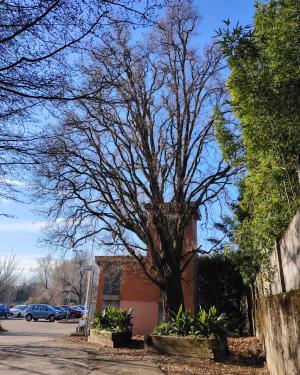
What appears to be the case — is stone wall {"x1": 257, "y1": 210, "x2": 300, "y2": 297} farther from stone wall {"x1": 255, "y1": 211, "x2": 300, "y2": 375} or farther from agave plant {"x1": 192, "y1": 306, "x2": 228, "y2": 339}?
agave plant {"x1": 192, "y1": 306, "x2": 228, "y2": 339}

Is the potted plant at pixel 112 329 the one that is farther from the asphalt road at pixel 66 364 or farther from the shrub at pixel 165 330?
the shrub at pixel 165 330

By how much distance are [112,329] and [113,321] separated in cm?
54

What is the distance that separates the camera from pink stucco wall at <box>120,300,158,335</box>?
24047 mm

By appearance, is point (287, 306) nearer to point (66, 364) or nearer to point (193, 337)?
point (193, 337)

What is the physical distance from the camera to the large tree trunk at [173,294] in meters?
15.5

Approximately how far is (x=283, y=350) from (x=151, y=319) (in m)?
18.8

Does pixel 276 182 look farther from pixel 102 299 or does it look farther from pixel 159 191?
pixel 102 299

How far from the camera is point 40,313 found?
1724 inches

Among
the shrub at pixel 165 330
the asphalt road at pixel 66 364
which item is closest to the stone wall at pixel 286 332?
the asphalt road at pixel 66 364

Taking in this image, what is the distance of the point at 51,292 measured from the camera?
7962cm

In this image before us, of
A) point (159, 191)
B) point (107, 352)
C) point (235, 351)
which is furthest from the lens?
point (159, 191)

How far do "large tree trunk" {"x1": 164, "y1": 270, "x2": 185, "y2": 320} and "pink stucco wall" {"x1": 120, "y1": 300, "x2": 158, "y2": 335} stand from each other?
30.0 ft

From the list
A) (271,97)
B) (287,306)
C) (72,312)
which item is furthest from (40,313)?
(271,97)

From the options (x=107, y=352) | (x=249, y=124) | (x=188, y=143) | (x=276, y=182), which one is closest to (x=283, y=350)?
(x=276, y=182)
